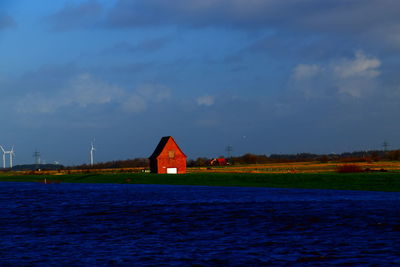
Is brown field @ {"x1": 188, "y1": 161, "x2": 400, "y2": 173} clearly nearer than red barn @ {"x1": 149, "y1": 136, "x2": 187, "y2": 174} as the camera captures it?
Yes

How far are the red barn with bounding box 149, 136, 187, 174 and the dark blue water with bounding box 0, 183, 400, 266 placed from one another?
79564 millimetres

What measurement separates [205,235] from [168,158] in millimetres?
99697

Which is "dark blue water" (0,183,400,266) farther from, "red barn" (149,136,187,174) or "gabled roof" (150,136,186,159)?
"gabled roof" (150,136,186,159)

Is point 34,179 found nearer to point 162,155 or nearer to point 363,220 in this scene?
point 162,155

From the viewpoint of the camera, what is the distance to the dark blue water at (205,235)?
22.8 m

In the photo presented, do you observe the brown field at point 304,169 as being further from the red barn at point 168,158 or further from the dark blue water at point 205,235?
the dark blue water at point 205,235

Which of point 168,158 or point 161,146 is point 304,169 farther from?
point 161,146

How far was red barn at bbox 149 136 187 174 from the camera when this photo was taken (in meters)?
129

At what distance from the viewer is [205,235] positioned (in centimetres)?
3008

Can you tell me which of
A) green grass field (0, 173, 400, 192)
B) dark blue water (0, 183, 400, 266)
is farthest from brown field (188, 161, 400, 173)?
dark blue water (0, 183, 400, 266)

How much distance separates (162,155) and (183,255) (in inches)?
4157

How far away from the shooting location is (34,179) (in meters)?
147

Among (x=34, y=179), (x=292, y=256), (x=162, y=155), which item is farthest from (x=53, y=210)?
(x=34, y=179)

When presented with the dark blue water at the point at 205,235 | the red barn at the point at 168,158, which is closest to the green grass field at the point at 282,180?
the red barn at the point at 168,158
